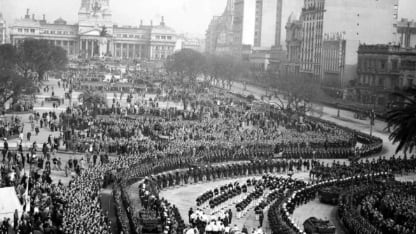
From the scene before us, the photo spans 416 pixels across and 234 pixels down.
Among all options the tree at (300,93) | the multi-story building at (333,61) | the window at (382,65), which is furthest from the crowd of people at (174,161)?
the multi-story building at (333,61)

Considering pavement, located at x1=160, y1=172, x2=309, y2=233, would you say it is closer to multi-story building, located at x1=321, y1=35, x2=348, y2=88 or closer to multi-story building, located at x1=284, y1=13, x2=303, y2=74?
multi-story building, located at x1=321, y1=35, x2=348, y2=88

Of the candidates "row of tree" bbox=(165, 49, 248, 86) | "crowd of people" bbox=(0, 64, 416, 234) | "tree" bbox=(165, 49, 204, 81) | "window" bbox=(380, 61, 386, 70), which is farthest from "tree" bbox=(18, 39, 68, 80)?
"window" bbox=(380, 61, 386, 70)

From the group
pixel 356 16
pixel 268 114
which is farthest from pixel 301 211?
pixel 356 16

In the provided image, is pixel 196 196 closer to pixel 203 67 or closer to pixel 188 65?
pixel 203 67

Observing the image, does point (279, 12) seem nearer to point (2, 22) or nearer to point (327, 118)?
point (2, 22)

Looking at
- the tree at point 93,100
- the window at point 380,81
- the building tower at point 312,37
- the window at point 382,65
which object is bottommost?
the tree at point 93,100

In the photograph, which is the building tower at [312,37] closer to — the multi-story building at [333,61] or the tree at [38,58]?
the multi-story building at [333,61]

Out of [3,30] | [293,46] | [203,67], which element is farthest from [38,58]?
[3,30]
